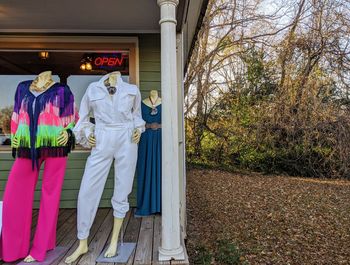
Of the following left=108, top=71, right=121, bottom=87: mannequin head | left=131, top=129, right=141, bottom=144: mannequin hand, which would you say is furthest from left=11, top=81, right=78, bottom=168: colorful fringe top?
left=131, top=129, right=141, bottom=144: mannequin hand

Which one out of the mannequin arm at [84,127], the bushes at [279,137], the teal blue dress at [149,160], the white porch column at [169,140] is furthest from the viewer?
the bushes at [279,137]

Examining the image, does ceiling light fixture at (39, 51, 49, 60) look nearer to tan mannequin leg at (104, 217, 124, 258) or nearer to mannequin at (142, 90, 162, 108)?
mannequin at (142, 90, 162, 108)

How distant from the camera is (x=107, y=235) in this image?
2797mm

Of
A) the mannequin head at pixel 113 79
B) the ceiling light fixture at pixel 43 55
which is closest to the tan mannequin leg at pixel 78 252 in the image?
the mannequin head at pixel 113 79

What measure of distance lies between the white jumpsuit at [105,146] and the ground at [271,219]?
153cm

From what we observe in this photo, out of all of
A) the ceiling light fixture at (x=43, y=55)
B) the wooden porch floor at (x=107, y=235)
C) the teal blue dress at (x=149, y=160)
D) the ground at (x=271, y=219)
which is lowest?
the ground at (x=271, y=219)

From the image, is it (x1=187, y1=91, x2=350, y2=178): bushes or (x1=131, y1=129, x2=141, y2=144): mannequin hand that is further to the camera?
(x1=187, y1=91, x2=350, y2=178): bushes

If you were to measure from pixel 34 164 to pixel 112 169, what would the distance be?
5.29 feet

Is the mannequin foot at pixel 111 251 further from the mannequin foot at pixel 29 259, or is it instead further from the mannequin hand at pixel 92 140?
the mannequin hand at pixel 92 140

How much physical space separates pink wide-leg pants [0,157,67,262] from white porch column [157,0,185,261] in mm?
755

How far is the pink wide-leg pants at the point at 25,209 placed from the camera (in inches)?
87.5

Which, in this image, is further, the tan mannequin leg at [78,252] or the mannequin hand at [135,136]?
the mannequin hand at [135,136]

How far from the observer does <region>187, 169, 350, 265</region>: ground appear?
151 inches

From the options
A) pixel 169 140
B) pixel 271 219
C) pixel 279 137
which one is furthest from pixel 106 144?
pixel 279 137
